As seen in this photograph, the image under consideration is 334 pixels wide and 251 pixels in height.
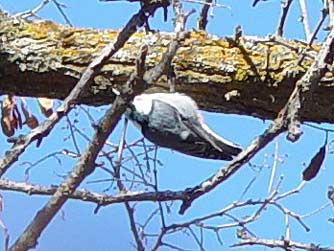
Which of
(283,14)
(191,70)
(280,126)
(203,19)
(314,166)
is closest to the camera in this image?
(280,126)

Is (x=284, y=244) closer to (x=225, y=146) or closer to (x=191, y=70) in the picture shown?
(x=225, y=146)

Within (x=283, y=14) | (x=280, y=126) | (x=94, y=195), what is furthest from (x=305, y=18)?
(x=94, y=195)

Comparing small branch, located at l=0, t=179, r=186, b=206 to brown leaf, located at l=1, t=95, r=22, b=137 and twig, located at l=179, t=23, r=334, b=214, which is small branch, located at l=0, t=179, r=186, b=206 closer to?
twig, located at l=179, t=23, r=334, b=214

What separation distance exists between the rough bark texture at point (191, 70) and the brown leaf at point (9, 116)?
0.17 feet

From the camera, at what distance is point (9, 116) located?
3.86 ft

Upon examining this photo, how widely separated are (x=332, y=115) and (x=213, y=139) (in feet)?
0.66

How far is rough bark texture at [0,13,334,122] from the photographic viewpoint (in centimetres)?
109

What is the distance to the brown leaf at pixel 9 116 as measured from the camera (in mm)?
1141

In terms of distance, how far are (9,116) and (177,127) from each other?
30 centimetres

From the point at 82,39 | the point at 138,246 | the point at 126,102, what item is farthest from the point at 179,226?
the point at 126,102

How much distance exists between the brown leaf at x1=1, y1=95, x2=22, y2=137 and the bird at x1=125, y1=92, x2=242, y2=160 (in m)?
0.21

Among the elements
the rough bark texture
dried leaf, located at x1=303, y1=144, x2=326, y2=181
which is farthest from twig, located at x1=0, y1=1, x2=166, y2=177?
the rough bark texture

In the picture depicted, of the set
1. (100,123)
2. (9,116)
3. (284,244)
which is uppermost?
(9,116)

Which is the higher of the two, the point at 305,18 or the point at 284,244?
the point at 305,18
